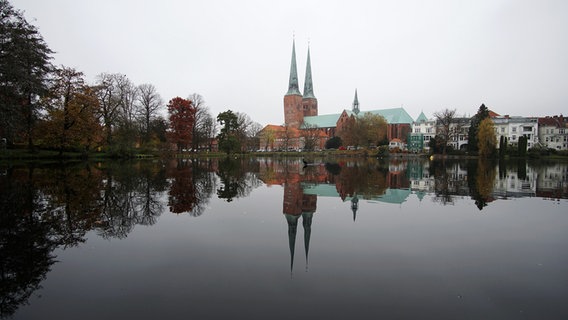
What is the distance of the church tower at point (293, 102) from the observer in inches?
4107

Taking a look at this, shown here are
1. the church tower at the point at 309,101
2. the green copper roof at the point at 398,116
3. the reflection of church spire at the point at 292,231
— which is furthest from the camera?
the church tower at the point at 309,101

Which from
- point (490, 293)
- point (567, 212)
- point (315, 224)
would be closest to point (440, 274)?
point (490, 293)

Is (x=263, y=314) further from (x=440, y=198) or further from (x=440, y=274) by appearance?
(x=440, y=198)

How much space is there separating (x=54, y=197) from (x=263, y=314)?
1077 centimetres

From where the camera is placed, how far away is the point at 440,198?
12.8m

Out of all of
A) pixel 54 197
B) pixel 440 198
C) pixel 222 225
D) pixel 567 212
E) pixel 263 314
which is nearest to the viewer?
pixel 263 314

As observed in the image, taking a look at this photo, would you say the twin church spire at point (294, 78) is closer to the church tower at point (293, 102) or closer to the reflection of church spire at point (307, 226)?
the church tower at point (293, 102)

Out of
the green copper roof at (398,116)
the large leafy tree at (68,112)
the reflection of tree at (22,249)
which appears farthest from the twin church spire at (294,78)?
the reflection of tree at (22,249)

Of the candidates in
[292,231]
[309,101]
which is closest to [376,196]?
[292,231]

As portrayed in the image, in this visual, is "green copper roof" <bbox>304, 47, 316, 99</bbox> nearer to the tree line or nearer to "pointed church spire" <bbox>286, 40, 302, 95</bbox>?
"pointed church spire" <bbox>286, 40, 302, 95</bbox>

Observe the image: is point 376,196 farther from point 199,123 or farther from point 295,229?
point 199,123

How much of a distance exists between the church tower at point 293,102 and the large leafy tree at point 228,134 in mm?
43682

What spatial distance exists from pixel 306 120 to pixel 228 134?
55.8 meters

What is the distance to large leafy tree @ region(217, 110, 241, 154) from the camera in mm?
61312
